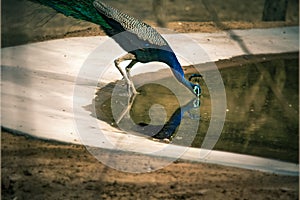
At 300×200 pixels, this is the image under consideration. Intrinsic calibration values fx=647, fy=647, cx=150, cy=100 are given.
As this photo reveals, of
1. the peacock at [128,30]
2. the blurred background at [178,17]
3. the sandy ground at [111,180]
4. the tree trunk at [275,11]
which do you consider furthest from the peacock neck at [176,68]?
the tree trunk at [275,11]

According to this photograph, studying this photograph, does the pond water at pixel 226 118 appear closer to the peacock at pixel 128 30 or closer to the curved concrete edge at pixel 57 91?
the curved concrete edge at pixel 57 91

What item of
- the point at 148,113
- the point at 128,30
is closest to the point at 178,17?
the point at 148,113

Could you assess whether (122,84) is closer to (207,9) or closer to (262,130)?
(262,130)

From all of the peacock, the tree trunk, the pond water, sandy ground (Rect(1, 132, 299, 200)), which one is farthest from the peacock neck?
the tree trunk

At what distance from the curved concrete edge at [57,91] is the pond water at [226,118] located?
0.31 feet

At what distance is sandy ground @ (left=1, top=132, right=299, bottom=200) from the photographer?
3.46 meters

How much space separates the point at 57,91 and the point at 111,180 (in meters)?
1.06

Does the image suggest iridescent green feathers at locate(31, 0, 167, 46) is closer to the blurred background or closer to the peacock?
the peacock

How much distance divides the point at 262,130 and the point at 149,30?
60.3 inches

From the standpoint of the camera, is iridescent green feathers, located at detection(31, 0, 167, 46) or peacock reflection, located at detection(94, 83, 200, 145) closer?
iridescent green feathers, located at detection(31, 0, 167, 46)

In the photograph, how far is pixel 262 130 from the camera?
4.34 metres

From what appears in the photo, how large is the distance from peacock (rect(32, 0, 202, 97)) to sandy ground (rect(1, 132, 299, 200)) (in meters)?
0.63

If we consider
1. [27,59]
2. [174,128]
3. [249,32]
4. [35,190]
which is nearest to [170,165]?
[174,128]

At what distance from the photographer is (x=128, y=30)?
309cm
